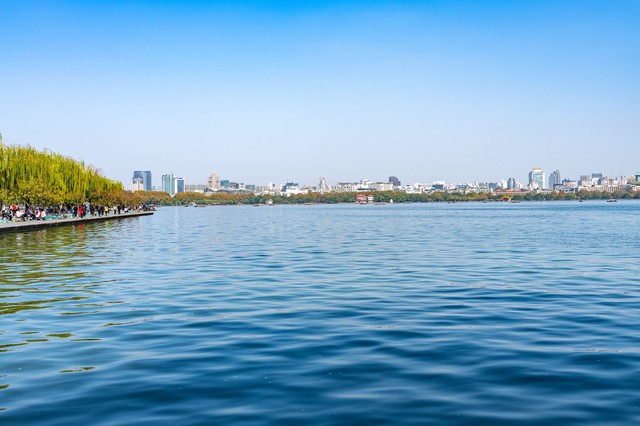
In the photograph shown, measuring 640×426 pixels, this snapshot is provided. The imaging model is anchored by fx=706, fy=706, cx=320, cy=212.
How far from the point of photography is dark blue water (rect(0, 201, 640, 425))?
8.80 metres

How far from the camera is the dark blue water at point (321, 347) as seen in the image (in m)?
8.80

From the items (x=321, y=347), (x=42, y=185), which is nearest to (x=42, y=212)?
(x=42, y=185)

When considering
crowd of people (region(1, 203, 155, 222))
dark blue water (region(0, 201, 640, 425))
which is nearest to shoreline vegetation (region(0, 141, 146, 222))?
crowd of people (region(1, 203, 155, 222))

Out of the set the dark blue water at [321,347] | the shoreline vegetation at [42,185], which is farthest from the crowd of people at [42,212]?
the dark blue water at [321,347]

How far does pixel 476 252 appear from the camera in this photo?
1405 inches

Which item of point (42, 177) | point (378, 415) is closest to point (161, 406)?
point (378, 415)

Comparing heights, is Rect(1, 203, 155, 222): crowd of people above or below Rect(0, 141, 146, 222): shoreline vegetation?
below

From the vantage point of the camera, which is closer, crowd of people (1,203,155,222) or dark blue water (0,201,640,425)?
dark blue water (0,201,640,425)

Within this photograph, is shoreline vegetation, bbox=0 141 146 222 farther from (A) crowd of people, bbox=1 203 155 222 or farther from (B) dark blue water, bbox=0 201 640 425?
(B) dark blue water, bbox=0 201 640 425

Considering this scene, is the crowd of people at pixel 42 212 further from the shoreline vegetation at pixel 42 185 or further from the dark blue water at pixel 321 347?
the dark blue water at pixel 321 347

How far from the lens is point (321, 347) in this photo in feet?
40.7

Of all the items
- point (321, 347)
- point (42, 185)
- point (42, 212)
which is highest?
point (42, 185)

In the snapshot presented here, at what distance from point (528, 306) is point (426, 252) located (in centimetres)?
1861

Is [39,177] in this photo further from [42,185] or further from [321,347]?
[321,347]
